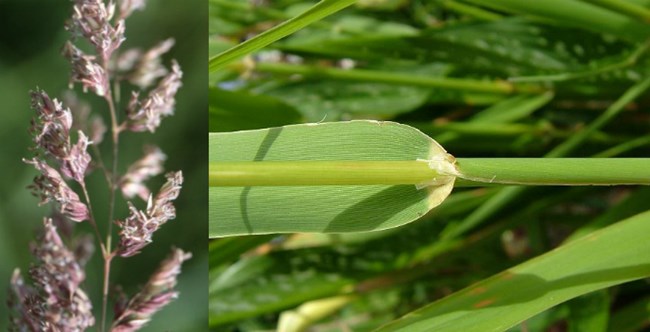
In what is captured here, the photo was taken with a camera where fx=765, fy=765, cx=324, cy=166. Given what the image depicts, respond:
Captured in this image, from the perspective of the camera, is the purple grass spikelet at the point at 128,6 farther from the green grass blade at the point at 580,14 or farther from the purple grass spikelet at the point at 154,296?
the green grass blade at the point at 580,14

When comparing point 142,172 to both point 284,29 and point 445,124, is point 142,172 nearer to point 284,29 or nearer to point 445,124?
point 284,29

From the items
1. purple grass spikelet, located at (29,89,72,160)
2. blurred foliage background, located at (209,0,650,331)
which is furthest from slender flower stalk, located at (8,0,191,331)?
blurred foliage background, located at (209,0,650,331)

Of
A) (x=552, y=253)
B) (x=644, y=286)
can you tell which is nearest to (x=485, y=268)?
(x=644, y=286)

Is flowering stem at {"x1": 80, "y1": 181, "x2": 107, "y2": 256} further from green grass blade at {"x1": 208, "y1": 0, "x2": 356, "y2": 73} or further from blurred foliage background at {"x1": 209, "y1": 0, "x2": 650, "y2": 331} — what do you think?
blurred foliage background at {"x1": 209, "y1": 0, "x2": 650, "y2": 331}

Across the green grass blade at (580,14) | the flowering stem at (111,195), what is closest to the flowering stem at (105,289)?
the flowering stem at (111,195)

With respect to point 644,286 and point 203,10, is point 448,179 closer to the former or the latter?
point 203,10

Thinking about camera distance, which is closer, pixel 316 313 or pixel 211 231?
pixel 211 231
